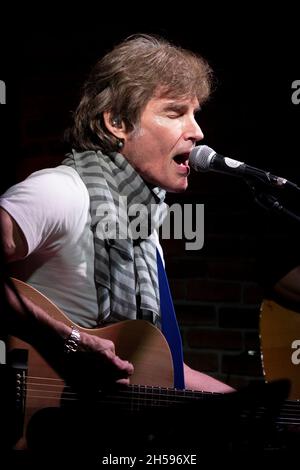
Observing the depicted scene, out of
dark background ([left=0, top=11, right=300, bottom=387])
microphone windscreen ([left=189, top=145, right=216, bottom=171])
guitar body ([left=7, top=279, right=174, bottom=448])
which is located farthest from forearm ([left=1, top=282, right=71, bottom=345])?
dark background ([left=0, top=11, right=300, bottom=387])

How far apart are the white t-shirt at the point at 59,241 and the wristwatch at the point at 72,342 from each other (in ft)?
0.63

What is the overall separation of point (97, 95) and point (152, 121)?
20cm

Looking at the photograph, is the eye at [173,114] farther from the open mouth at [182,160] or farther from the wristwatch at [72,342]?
the wristwatch at [72,342]

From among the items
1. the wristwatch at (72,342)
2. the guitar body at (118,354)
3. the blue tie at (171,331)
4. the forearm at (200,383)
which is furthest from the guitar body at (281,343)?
Answer: the wristwatch at (72,342)

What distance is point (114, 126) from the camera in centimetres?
255

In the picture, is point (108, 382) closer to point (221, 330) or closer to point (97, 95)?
point (97, 95)

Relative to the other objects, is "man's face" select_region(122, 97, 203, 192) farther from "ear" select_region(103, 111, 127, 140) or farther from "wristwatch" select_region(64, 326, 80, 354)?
"wristwatch" select_region(64, 326, 80, 354)

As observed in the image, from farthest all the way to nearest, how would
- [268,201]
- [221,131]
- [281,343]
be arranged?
1. [221,131]
2. [281,343]
3. [268,201]

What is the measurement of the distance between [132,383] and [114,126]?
81 centimetres

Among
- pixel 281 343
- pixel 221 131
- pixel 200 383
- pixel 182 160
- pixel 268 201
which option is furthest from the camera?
pixel 221 131

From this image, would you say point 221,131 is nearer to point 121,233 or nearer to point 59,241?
point 121,233

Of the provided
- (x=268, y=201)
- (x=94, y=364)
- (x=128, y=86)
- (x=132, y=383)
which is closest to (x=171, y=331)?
(x=132, y=383)

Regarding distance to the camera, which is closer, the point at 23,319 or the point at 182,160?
the point at 23,319

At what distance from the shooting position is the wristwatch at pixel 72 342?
2.09 m
